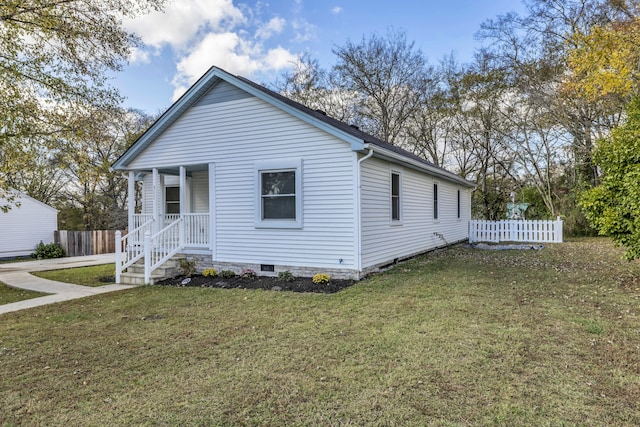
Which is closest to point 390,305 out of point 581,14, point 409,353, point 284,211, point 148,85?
point 409,353

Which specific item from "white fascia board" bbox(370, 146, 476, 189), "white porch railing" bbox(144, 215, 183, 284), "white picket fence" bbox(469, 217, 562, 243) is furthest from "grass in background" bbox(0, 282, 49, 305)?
"white picket fence" bbox(469, 217, 562, 243)

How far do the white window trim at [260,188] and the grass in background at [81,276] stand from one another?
431 cm

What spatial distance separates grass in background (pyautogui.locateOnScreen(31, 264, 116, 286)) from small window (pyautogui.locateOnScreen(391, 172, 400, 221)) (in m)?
7.59

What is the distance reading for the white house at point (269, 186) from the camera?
26.4 ft

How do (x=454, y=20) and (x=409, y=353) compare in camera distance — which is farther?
(x=454, y=20)

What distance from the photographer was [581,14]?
55.3 ft

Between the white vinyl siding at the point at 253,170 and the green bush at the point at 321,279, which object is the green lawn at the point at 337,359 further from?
the white vinyl siding at the point at 253,170

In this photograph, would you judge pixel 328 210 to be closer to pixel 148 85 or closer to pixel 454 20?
pixel 148 85

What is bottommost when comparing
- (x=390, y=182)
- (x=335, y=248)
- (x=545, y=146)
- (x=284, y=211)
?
(x=335, y=248)

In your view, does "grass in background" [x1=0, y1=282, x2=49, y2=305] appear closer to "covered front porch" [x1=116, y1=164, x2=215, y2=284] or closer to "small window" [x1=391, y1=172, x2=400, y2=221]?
"covered front porch" [x1=116, y1=164, x2=215, y2=284]

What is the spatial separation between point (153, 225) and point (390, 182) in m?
6.79

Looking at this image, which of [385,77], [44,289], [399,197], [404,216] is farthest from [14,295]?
[385,77]

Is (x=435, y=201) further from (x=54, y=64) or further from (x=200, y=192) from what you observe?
(x=54, y=64)

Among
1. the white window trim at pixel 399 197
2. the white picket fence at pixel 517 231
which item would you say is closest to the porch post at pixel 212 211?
the white window trim at pixel 399 197
